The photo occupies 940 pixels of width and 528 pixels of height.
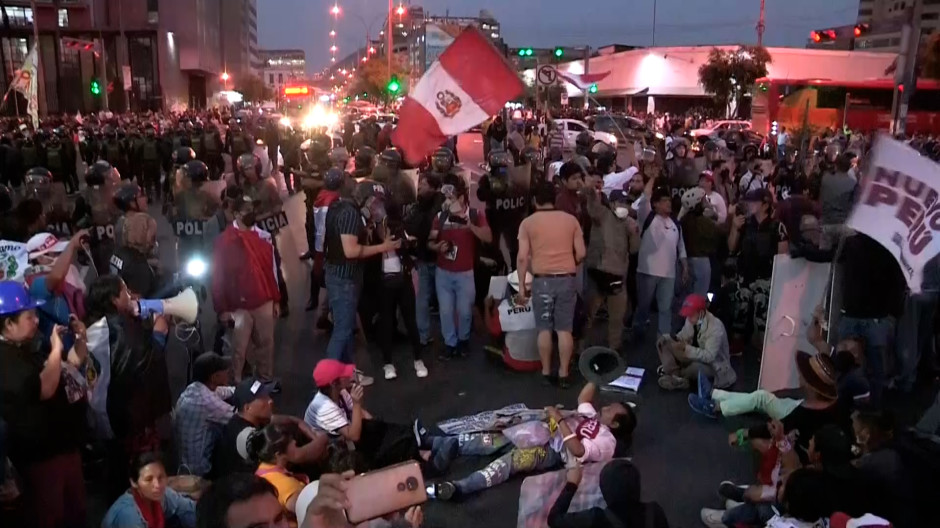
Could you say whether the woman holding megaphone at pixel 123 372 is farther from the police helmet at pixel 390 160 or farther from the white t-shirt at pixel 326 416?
the police helmet at pixel 390 160

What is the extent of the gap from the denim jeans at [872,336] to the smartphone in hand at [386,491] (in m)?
4.75

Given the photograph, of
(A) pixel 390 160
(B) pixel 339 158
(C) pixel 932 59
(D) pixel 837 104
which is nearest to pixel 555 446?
(A) pixel 390 160

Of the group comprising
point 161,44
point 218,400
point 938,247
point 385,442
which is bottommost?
point 385,442

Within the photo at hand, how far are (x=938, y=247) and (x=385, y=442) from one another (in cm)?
350

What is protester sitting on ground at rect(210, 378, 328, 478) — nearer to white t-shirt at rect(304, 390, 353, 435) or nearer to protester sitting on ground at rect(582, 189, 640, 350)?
white t-shirt at rect(304, 390, 353, 435)

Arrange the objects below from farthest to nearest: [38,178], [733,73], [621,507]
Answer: [733,73], [38,178], [621,507]

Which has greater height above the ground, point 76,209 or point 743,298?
point 76,209

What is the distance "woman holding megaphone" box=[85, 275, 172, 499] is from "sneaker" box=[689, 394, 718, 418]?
4.05 m

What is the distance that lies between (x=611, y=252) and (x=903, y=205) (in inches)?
119

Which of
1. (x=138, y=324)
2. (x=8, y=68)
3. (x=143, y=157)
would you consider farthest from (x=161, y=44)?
(x=138, y=324)

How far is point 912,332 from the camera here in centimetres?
688

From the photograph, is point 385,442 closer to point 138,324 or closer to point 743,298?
point 138,324

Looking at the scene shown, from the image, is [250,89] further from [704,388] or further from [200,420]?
[200,420]

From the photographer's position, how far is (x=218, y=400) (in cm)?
479
